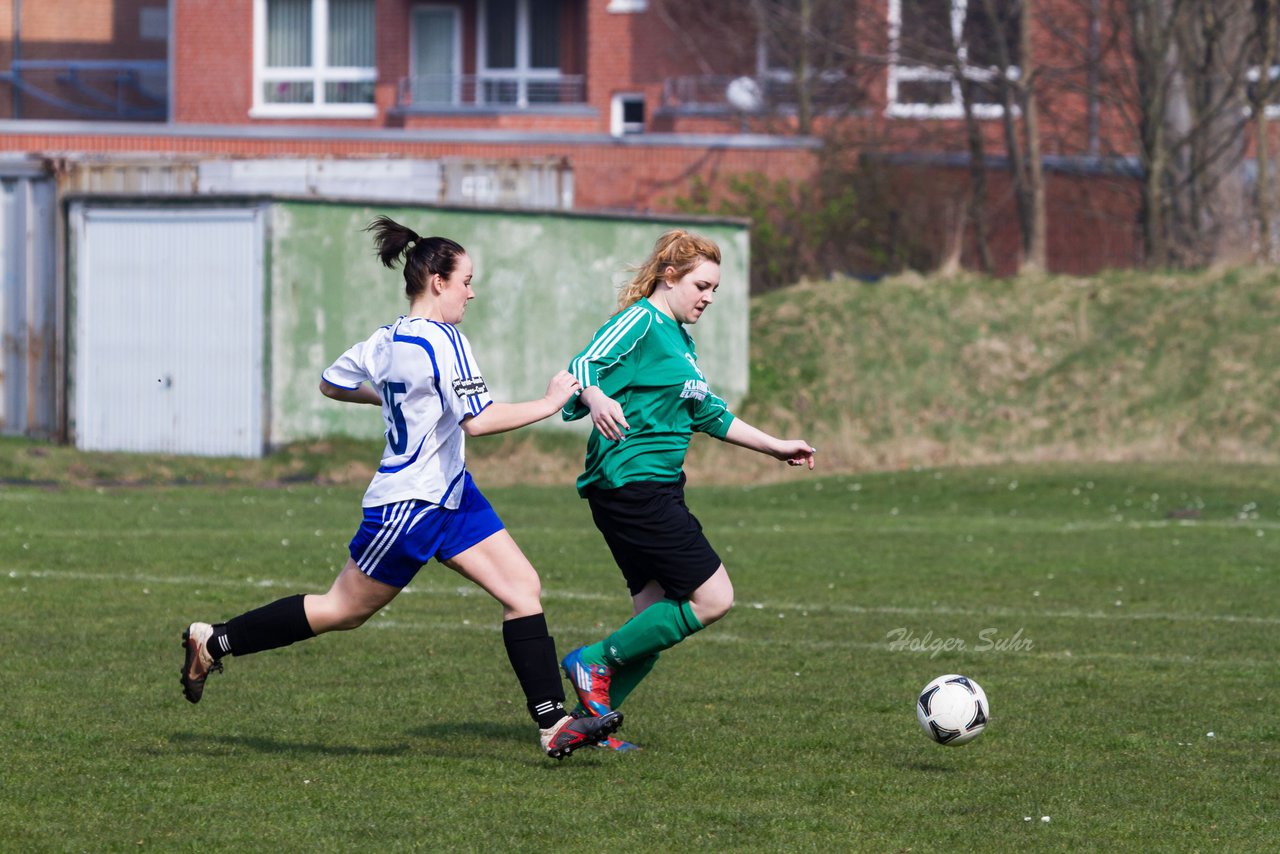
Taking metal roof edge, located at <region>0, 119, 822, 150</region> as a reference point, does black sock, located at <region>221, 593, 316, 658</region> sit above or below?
below

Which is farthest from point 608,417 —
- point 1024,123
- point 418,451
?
point 1024,123

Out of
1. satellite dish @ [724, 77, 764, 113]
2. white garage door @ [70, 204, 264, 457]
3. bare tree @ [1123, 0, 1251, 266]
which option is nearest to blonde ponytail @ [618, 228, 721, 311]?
white garage door @ [70, 204, 264, 457]

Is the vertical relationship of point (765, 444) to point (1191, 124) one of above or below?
below

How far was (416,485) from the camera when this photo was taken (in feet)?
22.2

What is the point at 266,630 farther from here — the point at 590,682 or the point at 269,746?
the point at 590,682

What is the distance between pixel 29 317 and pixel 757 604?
13.6 meters

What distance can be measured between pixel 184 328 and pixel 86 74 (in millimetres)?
27761

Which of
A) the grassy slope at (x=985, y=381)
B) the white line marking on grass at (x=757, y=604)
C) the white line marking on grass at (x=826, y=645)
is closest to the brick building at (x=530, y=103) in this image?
the grassy slope at (x=985, y=381)

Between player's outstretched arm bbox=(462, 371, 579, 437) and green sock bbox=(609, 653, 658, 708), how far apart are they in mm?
1256

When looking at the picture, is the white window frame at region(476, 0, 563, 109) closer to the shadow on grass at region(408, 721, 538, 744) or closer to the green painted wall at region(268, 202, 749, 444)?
the green painted wall at region(268, 202, 749, 444)

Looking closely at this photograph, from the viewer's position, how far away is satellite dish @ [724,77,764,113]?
3812cm

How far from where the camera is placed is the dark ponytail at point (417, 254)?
22.6 feet

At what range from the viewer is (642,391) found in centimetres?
711

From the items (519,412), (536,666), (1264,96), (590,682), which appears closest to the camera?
(519,412)
